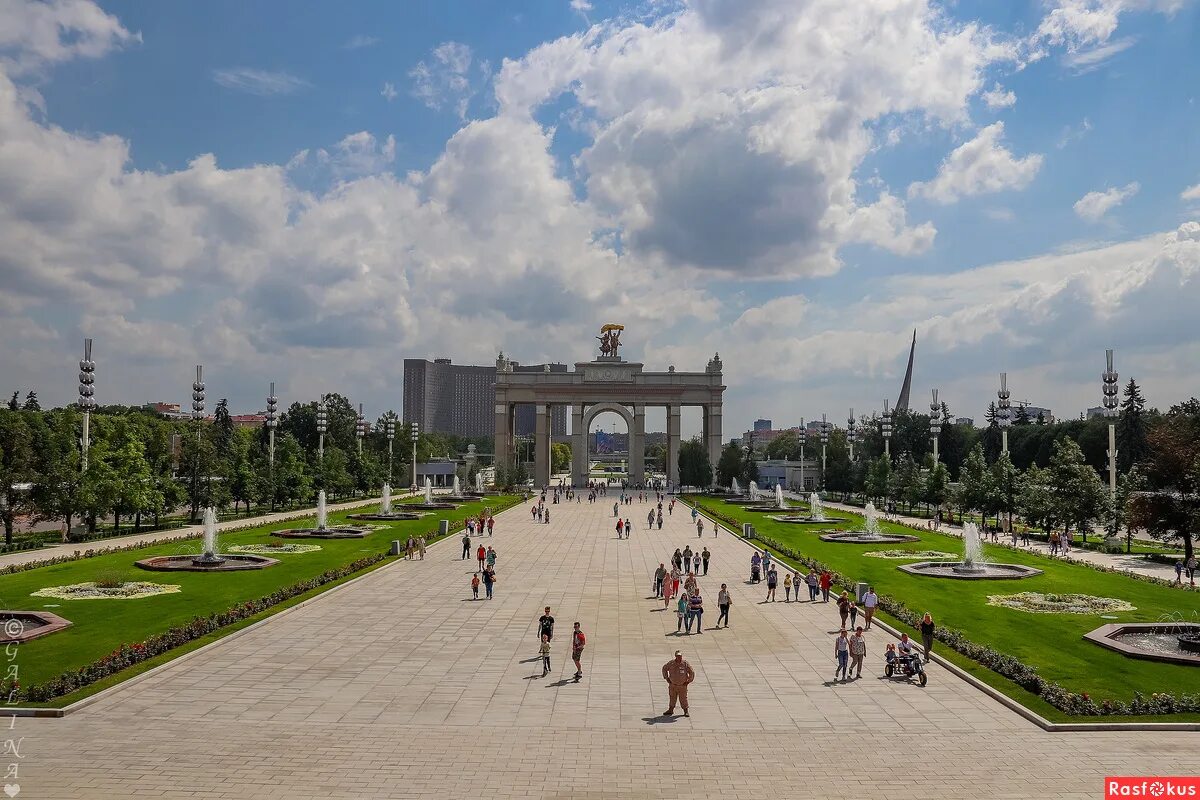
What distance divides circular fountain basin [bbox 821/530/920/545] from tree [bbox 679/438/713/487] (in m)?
47.9

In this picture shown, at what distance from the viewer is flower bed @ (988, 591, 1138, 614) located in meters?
25.1

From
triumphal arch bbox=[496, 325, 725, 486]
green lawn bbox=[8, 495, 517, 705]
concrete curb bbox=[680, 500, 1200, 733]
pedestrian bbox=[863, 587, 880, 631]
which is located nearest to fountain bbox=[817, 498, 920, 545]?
green lawn bbox=[8, 495, 517, 705]

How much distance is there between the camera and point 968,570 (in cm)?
3281

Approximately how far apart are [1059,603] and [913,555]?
12272 mm

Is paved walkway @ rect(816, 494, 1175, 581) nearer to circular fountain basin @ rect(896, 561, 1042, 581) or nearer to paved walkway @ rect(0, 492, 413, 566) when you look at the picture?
circular fountain basin @ rect(896, 561, 1042, 581)

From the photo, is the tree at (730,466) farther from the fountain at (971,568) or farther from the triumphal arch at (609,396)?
the fountain at (971,568)

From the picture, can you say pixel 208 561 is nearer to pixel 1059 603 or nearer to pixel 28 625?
pixel 28 625

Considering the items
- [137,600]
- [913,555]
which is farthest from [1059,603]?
[137,600]

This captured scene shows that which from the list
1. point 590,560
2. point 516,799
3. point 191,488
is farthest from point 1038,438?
point 516,799

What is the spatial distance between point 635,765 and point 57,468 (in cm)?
3921

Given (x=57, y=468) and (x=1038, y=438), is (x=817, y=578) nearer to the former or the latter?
(x=57, y=468)

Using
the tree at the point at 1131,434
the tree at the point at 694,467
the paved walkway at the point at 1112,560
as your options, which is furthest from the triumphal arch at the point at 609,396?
the paved walkway at the point at 1112,560

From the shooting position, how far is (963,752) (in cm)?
1357

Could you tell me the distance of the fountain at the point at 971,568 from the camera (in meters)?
31.8
